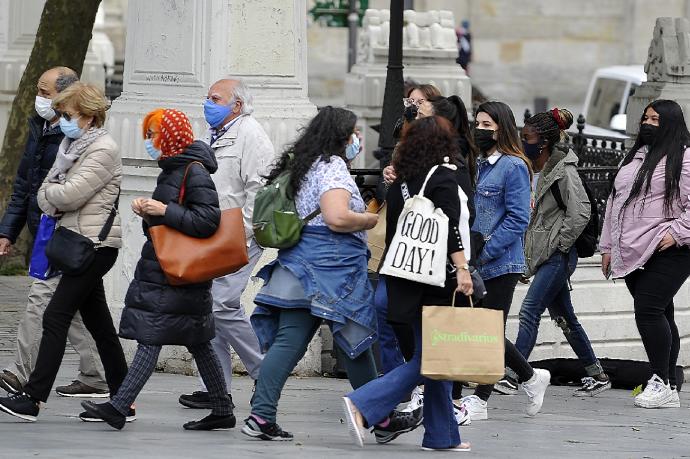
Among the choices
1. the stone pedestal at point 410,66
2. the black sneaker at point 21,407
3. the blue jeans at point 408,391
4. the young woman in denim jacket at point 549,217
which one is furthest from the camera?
the stone pedestal at point 410,66

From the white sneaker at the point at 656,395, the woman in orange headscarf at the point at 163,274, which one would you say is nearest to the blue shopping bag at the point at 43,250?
the woman in orange headscarf at the point at 163,274

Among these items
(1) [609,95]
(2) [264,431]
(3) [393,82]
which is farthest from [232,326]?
(1) [609,95]

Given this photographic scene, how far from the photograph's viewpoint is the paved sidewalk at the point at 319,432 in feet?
26.1

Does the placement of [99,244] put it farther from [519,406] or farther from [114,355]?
[519,406]

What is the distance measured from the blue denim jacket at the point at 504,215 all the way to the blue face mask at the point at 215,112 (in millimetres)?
1366

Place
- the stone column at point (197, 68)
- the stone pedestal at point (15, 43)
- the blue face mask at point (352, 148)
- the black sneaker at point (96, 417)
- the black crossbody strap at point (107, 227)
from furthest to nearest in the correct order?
the stone pedestal at point (15, 43) → the stone column at point (197, 68) → the black crossbody strap at point (107, 227) → the black sneaker at point (96, 417) → the blue face mask at point (352, 148)

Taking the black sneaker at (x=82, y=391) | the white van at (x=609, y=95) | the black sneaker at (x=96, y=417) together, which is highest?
the black sneaker at (x=96, y=417)

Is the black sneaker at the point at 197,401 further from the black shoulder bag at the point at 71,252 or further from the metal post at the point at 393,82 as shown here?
the metal post at the point at 393,82

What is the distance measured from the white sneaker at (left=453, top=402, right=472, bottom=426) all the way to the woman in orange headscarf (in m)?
1.46

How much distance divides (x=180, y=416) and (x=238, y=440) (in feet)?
2.67

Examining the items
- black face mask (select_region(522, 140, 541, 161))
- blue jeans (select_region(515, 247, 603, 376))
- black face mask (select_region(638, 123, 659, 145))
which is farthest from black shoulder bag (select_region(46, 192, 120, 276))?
black face mask (select_region(638, 123, 659, 145))

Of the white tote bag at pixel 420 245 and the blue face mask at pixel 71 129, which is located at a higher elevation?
the blue face mask at pixel 71 129

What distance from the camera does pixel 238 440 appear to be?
827 centimetres

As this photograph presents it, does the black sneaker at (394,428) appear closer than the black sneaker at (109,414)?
No
